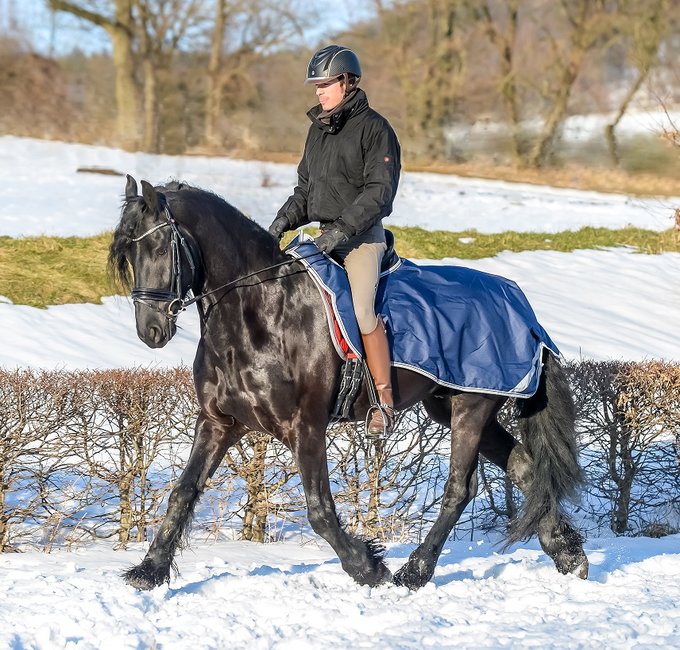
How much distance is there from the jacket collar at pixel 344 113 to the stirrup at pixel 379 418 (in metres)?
1.46

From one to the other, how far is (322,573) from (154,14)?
18.9 m

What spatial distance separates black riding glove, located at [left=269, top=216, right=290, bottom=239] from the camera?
558 cm

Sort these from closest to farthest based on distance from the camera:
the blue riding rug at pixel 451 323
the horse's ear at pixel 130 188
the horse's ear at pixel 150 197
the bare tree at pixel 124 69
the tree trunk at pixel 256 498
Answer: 1. the horse's ear at pixel 150 197
2. the horse's ear at pixel 130 188
3. the blue riding rug at pixel 451 323
4. the tree trunk at pixel 256 498
5. the bare tree at pixel 124 69

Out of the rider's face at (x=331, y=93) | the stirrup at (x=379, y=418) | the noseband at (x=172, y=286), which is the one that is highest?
the rider's face at (x=331, y=93)

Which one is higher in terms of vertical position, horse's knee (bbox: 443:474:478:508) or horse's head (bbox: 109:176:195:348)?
horse's head (bbox: 109:176:195:348)

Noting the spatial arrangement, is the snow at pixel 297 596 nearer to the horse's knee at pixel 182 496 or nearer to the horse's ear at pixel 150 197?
the horse's ear at pixel 150 197

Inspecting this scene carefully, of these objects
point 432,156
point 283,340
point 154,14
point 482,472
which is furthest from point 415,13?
point 283,340

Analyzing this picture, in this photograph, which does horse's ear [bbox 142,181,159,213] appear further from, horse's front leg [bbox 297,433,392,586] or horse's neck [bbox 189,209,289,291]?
horse's front leg [bbox 297,433,392,586]

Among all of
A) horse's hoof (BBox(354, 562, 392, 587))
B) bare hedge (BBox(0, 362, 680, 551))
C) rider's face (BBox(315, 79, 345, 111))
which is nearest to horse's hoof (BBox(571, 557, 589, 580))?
bare hedge (BBox(0, 362, 680, 551))

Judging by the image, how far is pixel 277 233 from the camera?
560 centimetres

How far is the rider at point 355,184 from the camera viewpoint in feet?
17.3

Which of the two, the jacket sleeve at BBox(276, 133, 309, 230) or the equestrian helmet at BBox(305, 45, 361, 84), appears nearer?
the equestrian helmet at BBox(305, 45, 361, 84)

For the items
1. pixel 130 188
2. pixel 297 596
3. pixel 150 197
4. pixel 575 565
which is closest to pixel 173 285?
pixel 150 197

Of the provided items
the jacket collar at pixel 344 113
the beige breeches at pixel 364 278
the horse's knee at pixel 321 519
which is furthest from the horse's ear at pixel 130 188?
the horse's knee at pixel 321 519
